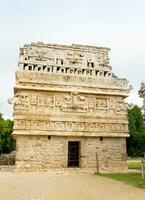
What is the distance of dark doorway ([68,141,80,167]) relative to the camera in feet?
52.7

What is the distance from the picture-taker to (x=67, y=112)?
16281 mm

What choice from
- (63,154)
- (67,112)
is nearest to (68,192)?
(63,154)

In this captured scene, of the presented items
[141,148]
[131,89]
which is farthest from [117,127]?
[141,148]

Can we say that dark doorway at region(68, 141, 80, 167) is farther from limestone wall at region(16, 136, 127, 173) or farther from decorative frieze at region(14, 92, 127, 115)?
decorative frieze at region(14, 92, 127, 115)

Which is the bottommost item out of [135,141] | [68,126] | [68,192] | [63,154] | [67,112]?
[68,192]

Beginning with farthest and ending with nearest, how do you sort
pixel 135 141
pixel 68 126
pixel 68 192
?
pixel 135 141 < pixel 68 126 < pixel 68 192

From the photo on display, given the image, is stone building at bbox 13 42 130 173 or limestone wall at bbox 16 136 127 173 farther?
stone building at bbox 13 42 130 173

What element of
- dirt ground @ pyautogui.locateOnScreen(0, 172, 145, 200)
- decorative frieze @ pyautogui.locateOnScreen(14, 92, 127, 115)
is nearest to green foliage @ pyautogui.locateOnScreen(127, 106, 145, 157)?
decorative frieze @ pyautogui.locateOnScreen(14, 92, 127, 115)

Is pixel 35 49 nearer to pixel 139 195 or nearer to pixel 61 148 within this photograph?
pixel 61 148

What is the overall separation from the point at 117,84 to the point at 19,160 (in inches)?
278

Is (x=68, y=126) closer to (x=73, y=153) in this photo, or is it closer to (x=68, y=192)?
(x=73, y=153)

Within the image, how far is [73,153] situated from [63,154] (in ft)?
2.50

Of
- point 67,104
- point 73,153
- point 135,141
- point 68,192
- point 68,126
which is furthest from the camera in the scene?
point 135,141

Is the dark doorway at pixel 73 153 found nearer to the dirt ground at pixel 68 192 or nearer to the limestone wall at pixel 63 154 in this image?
the limestone wall at pixel 63 154
